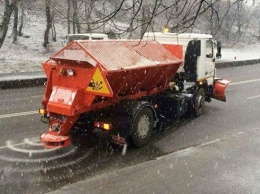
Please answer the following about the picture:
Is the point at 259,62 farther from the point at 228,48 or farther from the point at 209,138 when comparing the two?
the point at 209,138

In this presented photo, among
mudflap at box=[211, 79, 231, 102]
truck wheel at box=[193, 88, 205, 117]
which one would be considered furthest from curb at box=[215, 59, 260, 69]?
truck wheel at box=[193, 88, 205, 117]

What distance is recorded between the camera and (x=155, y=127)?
Answer: 8898mm

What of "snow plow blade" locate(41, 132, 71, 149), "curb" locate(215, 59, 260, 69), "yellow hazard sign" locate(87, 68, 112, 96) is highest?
"yellow hazard sign" locate(87, 68, 112, 96)

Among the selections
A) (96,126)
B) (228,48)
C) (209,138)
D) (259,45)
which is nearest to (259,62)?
(228,48)

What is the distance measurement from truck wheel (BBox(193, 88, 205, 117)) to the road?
22 cm

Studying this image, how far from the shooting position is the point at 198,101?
1138 cm

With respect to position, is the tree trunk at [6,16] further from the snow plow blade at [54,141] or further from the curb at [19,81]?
the snow plow blade at [54,141]

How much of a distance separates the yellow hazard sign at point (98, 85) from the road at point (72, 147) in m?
1.40

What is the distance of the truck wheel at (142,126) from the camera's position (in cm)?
797

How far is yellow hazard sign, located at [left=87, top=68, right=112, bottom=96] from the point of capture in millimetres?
7059

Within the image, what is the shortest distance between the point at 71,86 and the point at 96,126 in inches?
38.7

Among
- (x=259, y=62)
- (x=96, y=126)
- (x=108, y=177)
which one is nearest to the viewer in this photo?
(x=108, y=177)

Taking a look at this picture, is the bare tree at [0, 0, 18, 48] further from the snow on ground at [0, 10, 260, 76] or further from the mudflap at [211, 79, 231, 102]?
the mudflap at [211, 79, 231, 102]

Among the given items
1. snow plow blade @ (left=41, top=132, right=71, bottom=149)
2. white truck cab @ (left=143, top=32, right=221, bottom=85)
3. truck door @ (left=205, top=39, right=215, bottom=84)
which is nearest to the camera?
snow plow blade @ (left=41, top=132, right=71, bottom=149)
